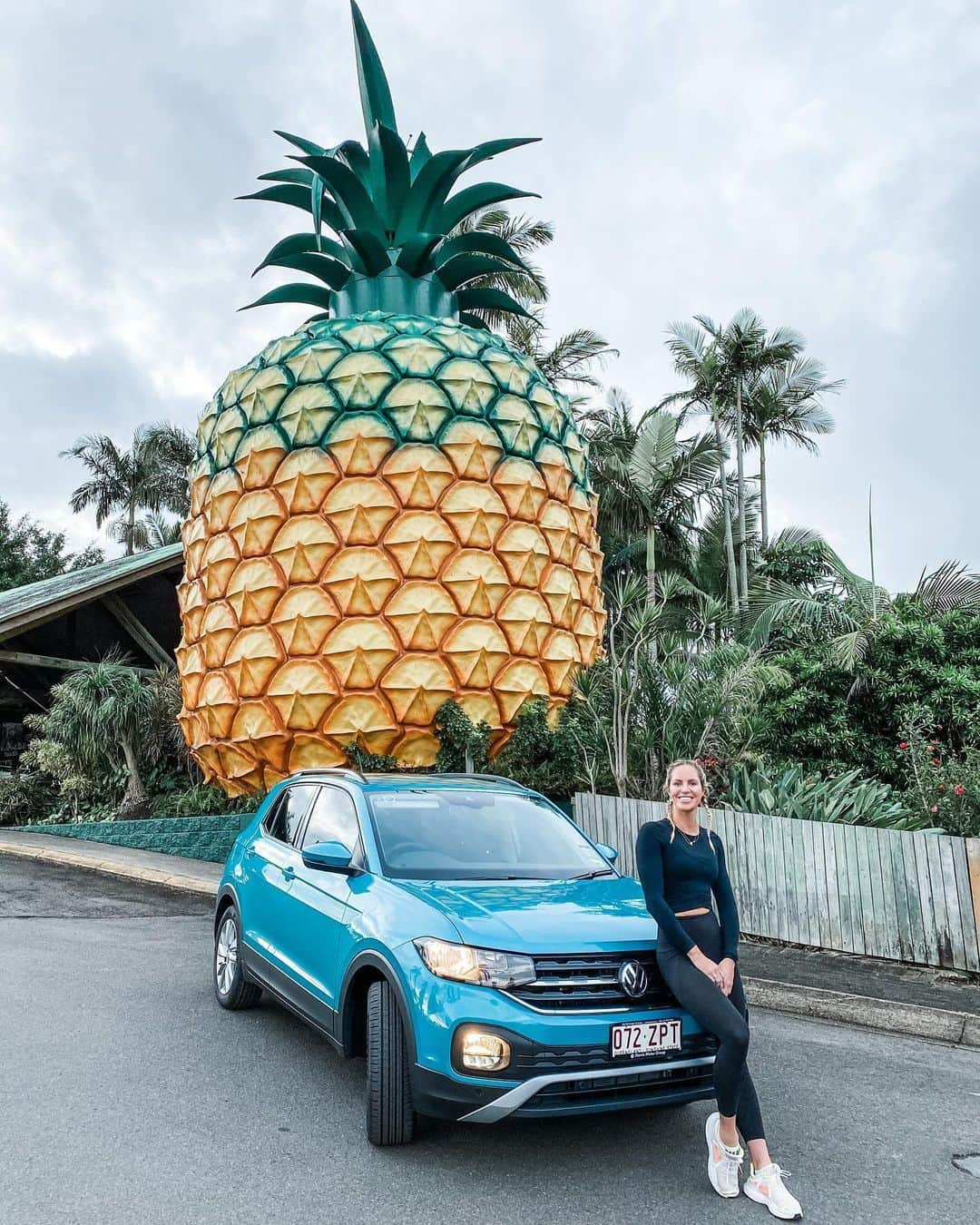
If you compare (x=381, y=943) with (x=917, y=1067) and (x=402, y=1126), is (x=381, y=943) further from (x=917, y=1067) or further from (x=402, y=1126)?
(x=917, y=1067)

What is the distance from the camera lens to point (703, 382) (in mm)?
29859

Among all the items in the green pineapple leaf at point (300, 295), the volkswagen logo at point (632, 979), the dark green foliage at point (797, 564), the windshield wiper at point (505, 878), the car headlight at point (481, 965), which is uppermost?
the green pineapple leaf at point (300, 295)

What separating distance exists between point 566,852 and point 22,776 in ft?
57.7

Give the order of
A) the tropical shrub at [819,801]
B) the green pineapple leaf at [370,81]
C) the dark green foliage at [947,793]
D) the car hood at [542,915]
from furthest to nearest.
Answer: the green pineapple leaf at [370,81]
the tropical shrub at [819,801]
the dark green foliage at [947,793]
the car hood at [542,915]

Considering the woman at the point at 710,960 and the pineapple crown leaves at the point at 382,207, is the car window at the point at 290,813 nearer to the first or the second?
the woman at the point at 710,960

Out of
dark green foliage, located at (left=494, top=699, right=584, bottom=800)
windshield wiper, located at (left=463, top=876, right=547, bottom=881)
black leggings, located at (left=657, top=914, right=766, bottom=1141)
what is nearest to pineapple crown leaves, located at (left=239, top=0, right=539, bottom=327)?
dark green foliage, located at (left=494, top=699, right=584, bottom=800)

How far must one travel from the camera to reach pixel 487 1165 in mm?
3523

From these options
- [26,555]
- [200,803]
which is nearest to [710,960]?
[200,803]

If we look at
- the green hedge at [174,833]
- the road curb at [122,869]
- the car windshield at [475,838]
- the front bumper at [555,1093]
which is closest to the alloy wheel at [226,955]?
the car windshield at [475,838]

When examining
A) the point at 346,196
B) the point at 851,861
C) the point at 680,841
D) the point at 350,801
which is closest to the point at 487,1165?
the point at 680,841

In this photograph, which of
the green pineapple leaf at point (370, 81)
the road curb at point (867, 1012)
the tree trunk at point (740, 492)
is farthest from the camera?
the tree trunk at point (740, 492)

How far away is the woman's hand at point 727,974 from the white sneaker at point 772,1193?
23.9 inches

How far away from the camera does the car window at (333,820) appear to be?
15.5 feet

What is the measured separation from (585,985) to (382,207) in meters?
11.5
